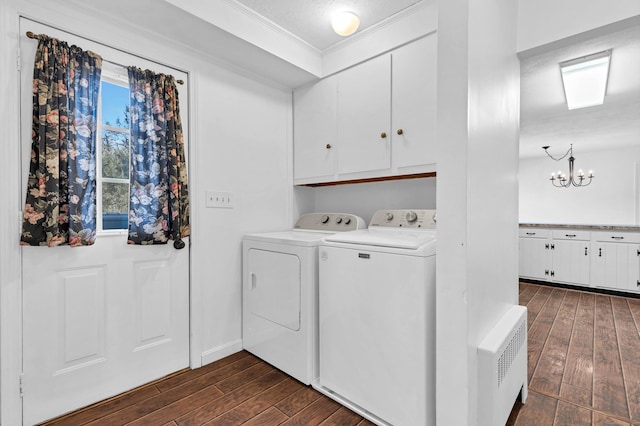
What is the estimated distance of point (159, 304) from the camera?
1.94 meters

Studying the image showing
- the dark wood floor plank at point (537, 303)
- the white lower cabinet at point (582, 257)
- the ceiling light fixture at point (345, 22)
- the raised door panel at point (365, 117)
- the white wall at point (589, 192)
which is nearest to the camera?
the ceiling light fixture at point (345, 22)

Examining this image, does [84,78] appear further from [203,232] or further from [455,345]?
[455,345]

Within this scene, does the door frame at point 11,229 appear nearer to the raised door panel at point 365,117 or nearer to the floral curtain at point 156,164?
the floral curtain at point 156,164

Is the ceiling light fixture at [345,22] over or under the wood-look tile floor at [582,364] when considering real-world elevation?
over

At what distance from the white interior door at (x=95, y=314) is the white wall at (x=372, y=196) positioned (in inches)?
52.7

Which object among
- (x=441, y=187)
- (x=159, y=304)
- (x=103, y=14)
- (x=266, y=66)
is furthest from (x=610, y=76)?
(x=159, y=304)

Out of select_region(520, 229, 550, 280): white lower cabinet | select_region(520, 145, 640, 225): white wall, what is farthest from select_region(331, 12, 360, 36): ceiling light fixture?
select_region(520, 145, 640, 225): white wall

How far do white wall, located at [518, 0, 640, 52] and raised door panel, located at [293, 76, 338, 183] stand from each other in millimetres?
1266

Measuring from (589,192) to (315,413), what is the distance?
712 centimetres

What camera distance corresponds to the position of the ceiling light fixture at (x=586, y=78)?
2.44m

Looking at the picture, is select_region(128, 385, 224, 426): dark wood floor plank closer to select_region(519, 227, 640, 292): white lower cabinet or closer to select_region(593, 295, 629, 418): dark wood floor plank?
select_region(593, 295, 629, 418): dark wood floor plank

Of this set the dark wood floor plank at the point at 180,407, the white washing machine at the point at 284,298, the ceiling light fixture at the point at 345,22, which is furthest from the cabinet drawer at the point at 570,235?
the dark wood floor plank at the point at 180,407

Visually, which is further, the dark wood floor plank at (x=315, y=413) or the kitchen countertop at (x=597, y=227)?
the kitchen countertop at (x=597, y=227)

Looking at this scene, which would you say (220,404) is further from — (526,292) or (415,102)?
(526,292)
